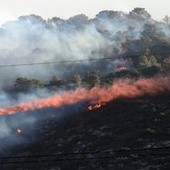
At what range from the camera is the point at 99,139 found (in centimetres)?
6825

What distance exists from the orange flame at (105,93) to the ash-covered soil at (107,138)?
2107mm

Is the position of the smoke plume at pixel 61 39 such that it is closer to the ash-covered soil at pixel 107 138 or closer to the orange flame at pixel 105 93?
the orange flame at pixel 105 93

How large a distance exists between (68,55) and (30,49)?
50.1 ft

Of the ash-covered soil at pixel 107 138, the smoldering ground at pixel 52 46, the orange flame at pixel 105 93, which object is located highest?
the smoldering ground at pixel 52 46

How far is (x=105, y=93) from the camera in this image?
285ft

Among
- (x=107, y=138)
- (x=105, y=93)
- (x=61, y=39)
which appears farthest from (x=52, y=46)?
(x=107, y=138)

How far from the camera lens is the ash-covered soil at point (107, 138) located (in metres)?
60.5

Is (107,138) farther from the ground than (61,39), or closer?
closer

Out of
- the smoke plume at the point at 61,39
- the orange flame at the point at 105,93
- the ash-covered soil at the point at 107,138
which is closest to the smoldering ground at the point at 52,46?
the smoke plume at the point at 61,39

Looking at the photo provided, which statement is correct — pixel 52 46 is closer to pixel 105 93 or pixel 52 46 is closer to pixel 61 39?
pixel 61 39

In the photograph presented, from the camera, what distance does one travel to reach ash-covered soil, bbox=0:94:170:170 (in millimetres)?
60500

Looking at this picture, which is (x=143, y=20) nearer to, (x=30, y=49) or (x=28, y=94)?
(x=30, y=49)

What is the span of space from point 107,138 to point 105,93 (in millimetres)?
19825

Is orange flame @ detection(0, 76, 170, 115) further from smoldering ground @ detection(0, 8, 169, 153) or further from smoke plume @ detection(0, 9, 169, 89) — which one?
smoke plume @ detection(0, 9, 169, 89)
